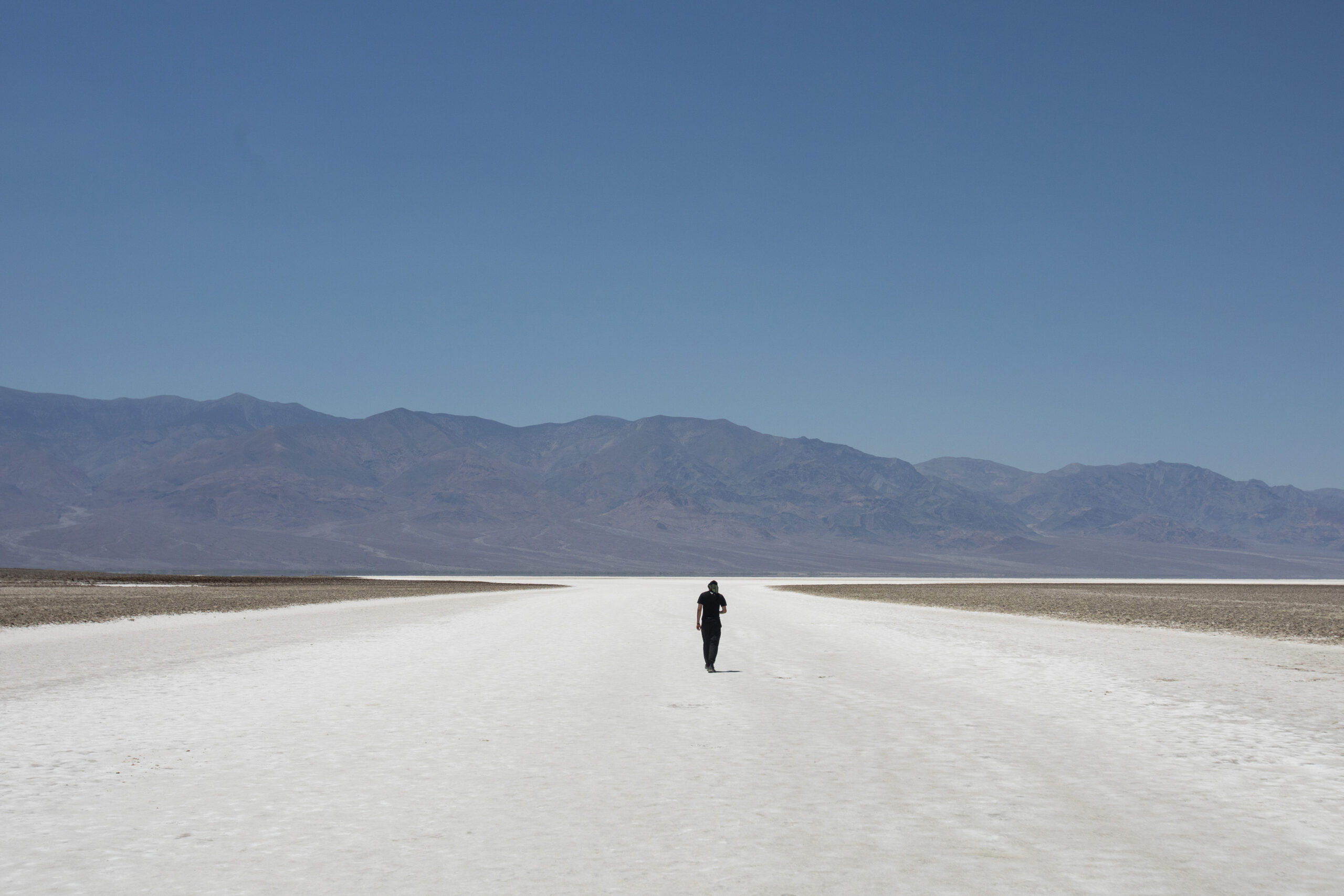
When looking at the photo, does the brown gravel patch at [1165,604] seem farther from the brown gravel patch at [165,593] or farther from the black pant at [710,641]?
the brown gravel patch at [165,593]

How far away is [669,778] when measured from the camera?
8.80 m

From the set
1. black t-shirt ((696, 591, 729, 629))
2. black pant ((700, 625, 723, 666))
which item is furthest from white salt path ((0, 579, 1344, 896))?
black t-shirt ((696, 591, 729, 629))

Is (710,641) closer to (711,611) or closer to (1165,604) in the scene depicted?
(711,611)

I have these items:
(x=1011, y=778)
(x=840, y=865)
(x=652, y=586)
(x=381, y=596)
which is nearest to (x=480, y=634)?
(x=1011, y=778)

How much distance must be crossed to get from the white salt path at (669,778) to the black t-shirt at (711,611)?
2.86 feet

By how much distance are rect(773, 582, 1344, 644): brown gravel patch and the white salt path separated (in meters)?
14.8

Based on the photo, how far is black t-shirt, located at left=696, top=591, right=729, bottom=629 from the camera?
17.4 meters

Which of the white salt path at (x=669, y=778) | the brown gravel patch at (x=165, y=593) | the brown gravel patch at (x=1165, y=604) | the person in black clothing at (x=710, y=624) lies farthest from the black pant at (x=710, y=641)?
the brown gravel patch at (x=165, y=593)

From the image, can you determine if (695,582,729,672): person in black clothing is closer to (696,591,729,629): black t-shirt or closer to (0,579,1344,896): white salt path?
(696,591,729,629): black t-shirt

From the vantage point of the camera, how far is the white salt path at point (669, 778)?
20.4ft

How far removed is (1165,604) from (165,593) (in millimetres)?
49438

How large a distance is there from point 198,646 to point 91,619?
1321cm

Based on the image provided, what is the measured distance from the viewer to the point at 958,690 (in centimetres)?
1521

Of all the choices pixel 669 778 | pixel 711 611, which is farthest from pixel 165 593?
pixel 669 778
